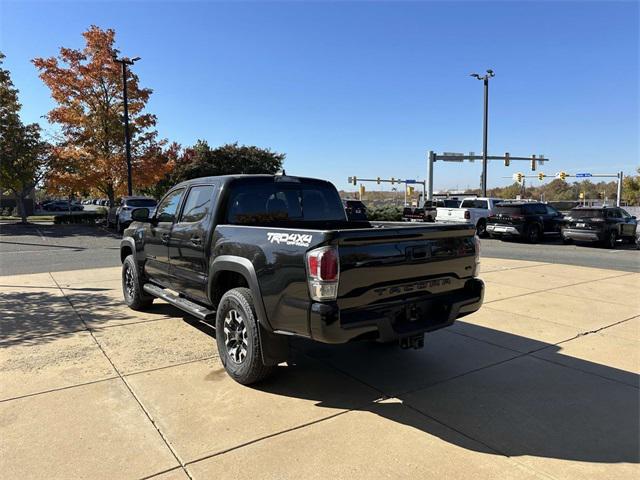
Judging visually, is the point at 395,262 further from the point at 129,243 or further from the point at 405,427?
the point at 129,243

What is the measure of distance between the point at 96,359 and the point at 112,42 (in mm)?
26324

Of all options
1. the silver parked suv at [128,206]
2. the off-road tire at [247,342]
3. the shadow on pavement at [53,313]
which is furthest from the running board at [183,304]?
the silver parked suv at [128,206]

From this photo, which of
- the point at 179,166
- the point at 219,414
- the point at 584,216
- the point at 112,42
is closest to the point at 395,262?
the point at 219,414

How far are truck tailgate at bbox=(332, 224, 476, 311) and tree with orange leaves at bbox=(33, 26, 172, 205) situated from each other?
80.9ft

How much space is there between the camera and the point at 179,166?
43.4 meters

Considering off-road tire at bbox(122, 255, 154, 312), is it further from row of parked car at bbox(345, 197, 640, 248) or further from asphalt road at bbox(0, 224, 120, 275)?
row of parked car at bbox(345, 197, 640, 248)

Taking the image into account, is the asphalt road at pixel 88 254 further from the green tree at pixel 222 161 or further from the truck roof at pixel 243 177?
the green tree at pixel 222 161

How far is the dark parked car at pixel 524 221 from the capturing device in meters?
19.8

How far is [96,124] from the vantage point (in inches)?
1029

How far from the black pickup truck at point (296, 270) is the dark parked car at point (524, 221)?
1609cm

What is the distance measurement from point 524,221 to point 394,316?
17.7 m

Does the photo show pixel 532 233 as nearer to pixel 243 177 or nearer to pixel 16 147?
pixel 243 177

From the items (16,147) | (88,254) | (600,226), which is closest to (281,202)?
(88,254)

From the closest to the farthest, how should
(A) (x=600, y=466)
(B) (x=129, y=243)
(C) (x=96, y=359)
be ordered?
(A) (x=600, y=466)
(C) (x=96, y=359)
(B) (x=129, y=243)
